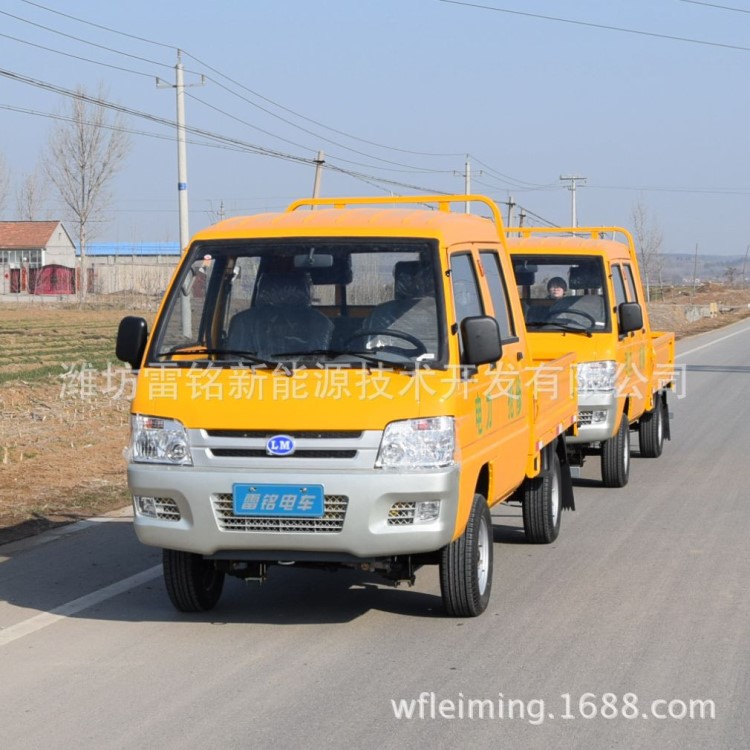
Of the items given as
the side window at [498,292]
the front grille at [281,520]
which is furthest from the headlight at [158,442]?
the side window at [498,292]

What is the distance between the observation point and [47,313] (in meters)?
50.1

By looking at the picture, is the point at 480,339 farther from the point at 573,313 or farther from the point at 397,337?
the point at 573,313

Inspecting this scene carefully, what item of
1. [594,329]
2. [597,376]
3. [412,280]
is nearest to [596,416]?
[597,376]

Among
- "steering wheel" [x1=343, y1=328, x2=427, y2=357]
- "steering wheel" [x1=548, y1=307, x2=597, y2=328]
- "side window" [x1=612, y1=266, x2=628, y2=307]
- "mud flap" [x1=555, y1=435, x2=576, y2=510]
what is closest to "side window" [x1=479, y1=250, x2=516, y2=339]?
"steering wheel" [x1=343, y1=328, x2=427, y2=357]

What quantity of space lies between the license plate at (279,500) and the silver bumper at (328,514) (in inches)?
1.4

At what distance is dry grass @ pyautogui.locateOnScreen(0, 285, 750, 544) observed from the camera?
10742 millimetres

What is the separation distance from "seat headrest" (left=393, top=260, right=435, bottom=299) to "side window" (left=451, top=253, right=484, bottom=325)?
15 centimetres

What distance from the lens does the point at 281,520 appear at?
21.0ft

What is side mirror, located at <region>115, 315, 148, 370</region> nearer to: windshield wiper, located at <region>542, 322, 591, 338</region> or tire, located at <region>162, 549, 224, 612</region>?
tire, located at <region>162, 549, 224, 612</region>

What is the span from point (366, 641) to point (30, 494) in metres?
5.54

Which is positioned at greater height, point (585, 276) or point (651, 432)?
point (585, 276)

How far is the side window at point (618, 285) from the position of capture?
12.5 metres

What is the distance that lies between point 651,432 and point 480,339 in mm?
7603

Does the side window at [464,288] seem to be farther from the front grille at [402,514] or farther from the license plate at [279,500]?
the license plate at [279,500]
